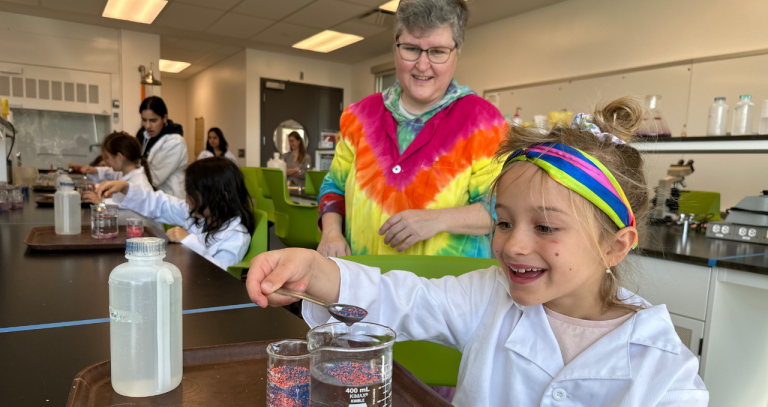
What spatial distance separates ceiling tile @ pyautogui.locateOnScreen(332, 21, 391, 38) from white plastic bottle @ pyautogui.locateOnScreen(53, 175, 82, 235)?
449 centimetres

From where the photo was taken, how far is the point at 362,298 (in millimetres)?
835

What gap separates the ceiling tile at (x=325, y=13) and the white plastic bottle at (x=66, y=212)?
3835mm

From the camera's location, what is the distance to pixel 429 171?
123 centimetres

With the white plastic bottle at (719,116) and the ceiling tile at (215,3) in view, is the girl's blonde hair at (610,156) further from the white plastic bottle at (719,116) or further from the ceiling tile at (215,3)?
the ceiling tile at (215,3)

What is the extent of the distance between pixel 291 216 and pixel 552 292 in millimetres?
2902

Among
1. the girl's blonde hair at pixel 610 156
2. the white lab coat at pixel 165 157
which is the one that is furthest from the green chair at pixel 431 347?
the white lab coat at pixel 165 157

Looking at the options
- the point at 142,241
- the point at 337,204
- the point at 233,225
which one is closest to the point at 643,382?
the point at 142,241

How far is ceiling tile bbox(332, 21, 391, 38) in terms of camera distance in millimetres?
5664

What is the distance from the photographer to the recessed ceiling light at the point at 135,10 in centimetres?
520

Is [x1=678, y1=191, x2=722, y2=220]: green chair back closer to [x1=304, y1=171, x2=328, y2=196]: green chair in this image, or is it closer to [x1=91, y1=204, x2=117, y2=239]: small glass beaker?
[x1=304, y1=171, x2=328, y2=196]: green chair

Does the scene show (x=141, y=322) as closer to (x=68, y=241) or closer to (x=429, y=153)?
(x=429, y=153)

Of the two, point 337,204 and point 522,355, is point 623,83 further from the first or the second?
point 522,355

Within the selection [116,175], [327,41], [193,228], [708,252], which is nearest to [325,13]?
[327,41]

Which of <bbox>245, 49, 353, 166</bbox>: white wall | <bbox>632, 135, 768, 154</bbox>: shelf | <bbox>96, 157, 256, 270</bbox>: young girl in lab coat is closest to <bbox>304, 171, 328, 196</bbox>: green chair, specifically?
<bbox>96, 157, 256, 270</bbox>: young girl in lab coat
